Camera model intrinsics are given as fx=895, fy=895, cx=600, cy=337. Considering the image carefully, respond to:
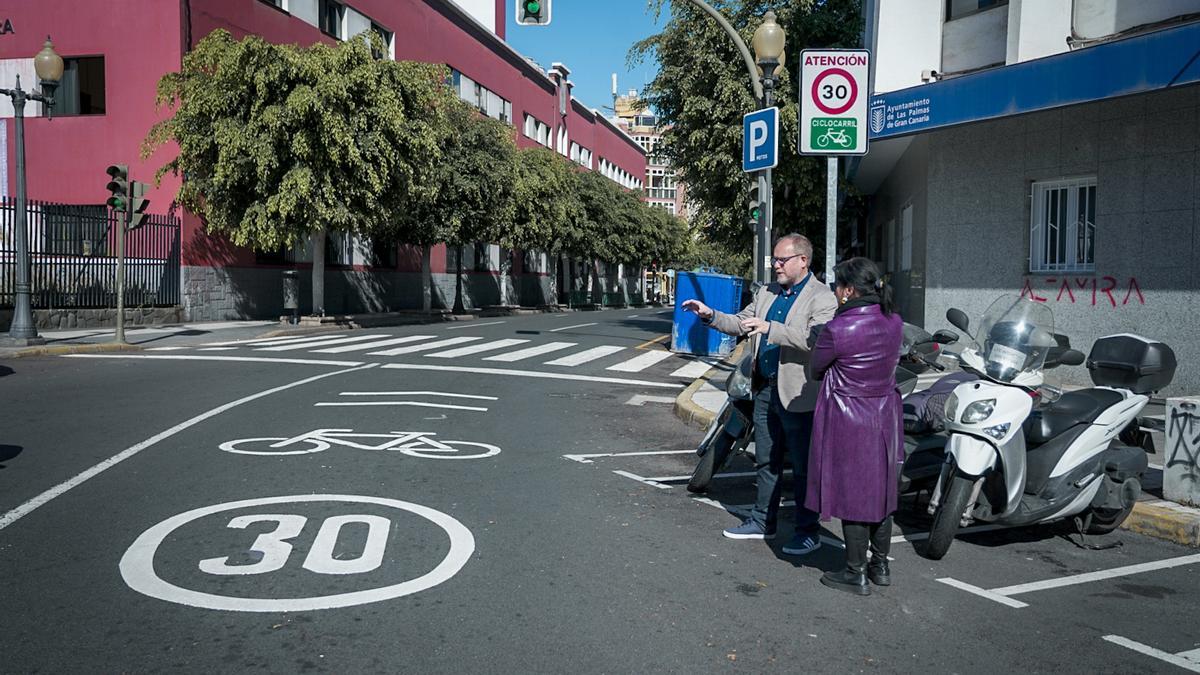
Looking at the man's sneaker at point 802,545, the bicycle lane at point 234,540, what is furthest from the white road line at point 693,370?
the man's sneaker at point 802,545

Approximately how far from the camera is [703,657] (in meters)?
3.50

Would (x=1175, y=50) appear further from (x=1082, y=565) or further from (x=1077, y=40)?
(x=1082, y=565)

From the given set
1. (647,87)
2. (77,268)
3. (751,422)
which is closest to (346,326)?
(77,268)

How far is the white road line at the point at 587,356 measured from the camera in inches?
605

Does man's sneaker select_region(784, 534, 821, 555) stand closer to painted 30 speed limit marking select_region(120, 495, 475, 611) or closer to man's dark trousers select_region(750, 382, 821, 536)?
man's dark trousers select_region(750, 382, 821, 536)

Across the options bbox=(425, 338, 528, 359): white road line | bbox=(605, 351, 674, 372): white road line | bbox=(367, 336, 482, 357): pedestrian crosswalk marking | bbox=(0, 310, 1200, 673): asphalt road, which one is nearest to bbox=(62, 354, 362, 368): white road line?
bbox=(367, 336, 482, 357): pedestrian crosswalk marking

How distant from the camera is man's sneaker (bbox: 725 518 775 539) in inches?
206

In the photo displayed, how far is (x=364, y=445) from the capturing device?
7.56 meters

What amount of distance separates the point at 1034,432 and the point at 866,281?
1.67 metres

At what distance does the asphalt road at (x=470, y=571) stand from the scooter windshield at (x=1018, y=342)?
3.52ft

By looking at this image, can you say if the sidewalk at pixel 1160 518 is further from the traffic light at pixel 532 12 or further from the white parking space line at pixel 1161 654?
the traffic light at pixel 532 12

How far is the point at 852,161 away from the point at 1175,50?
333 inches

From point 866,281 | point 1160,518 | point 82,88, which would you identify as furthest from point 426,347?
point 82,88

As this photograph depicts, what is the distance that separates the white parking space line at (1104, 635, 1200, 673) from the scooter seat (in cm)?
151
